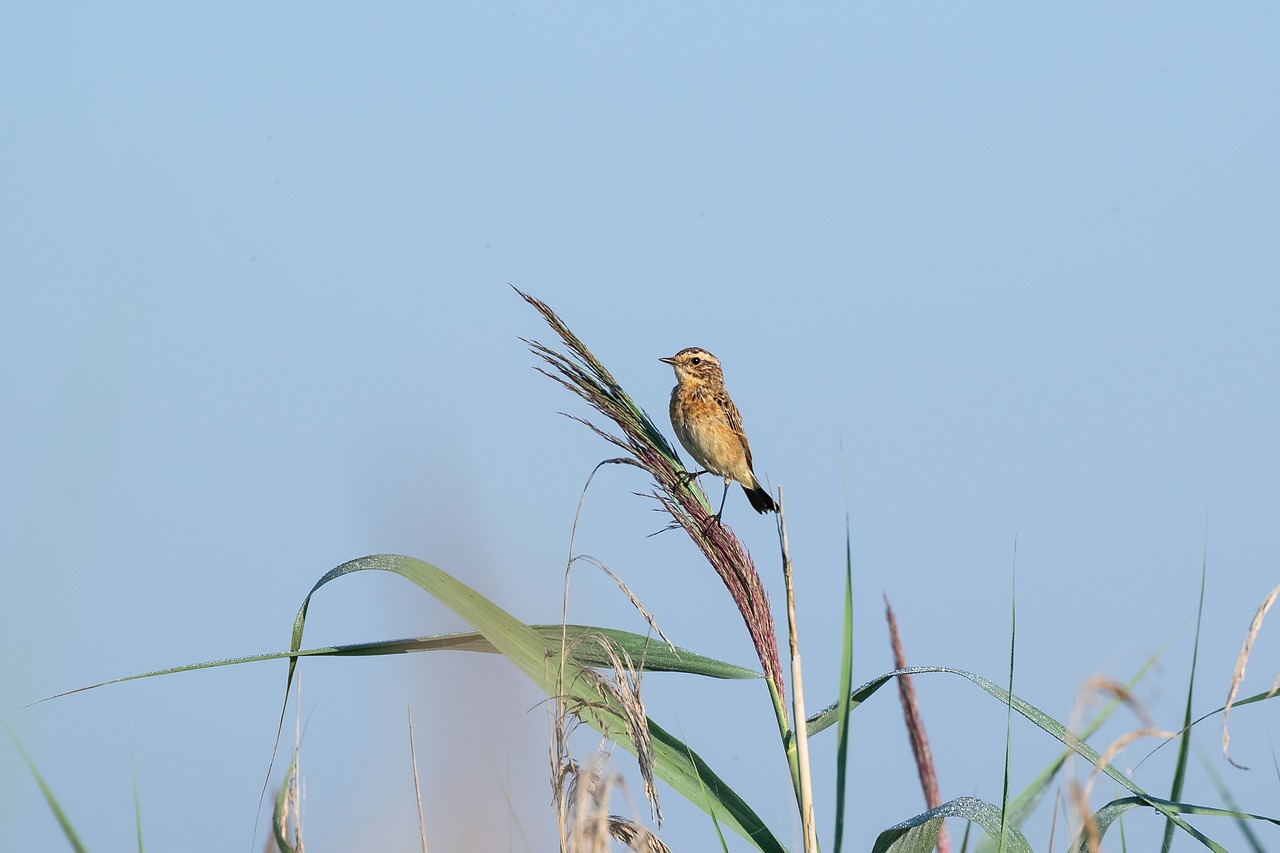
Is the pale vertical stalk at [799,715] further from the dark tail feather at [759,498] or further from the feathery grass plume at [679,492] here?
the dark tail feather at [759,498]

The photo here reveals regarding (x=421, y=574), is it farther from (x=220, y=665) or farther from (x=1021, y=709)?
(x=1021, y=709)

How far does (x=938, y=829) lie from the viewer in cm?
→ 195

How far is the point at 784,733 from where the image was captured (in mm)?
1916

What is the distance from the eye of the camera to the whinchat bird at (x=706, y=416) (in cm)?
498

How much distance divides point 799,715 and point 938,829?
1.11 ft

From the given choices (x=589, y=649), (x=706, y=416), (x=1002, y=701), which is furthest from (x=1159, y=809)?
(x=706, y=416)

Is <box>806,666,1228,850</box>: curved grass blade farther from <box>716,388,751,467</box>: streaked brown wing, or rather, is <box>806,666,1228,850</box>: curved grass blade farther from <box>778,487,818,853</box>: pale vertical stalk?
<box>716,388,751,467</box>: streaked brown wing

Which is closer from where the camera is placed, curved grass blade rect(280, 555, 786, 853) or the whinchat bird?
curved grass blade rect(280, 555, 786, 853)

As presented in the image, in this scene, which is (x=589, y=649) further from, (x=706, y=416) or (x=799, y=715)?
(x=706, y=416)

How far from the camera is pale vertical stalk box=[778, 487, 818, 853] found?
1776 millimetres

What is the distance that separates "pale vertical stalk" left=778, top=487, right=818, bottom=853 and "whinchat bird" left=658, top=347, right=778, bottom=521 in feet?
9.87

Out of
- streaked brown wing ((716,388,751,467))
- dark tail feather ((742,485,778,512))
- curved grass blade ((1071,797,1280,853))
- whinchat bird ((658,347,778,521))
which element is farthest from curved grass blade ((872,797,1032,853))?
dark tail feather ((742,485,778,512))

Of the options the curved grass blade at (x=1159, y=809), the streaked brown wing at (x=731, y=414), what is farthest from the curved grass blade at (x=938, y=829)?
the streaked brown wing at (x=731, y=414)

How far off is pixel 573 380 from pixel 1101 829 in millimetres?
1180
